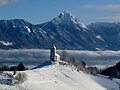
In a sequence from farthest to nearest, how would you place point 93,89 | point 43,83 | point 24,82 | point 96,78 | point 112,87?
point 96,78, point 112,87, point 93,89, point 43,83, point 24,82

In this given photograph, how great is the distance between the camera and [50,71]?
12256 centimetres

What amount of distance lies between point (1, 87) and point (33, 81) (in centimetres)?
1534

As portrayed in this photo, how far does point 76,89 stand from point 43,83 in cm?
924

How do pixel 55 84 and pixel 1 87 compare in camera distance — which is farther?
pixel 55 84

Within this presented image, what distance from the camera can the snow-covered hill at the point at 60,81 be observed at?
98.4 meters

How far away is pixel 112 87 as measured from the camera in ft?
411

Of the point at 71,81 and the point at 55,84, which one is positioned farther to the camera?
the point at 71,81

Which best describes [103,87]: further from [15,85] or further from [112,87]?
[15,85]

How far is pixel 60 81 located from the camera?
113 metres

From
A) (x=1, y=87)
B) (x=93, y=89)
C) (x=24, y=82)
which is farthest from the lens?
(x=93, y=89)

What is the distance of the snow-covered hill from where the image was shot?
9836 centimetres

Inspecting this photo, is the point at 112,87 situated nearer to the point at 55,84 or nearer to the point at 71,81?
the point at 71,81

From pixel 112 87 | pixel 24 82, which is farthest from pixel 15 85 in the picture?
pixel 112 87

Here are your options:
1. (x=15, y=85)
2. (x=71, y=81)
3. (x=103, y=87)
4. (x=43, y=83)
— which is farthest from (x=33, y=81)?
(x=103, y=87)
